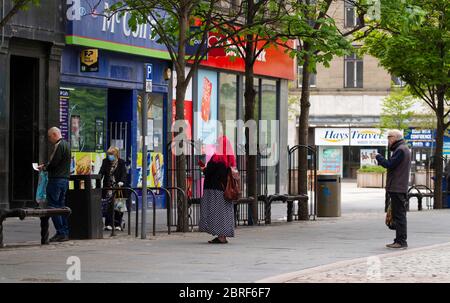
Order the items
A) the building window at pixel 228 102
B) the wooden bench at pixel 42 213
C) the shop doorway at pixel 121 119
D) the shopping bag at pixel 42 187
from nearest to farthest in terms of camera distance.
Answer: the wooden bench at pixel 42 213
the shopping bag at pixel 42 187
the shop doorway at pixel 121 119
the building window at pixel 228 102

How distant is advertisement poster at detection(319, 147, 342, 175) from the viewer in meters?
65.7

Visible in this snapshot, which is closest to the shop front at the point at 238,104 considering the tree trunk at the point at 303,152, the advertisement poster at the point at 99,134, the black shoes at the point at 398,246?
the tree trunk at the point at 303,152

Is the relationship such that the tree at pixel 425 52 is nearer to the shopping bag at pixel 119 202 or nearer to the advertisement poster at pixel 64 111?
the advertisement poster at pixel 64 111

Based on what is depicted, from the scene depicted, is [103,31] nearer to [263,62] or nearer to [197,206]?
[197,206]

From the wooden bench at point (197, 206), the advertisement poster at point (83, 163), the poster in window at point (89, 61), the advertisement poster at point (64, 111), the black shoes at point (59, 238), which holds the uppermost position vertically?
the poster in window at point (89, 61)

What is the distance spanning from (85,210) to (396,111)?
43.4 m

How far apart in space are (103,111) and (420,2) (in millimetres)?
8547

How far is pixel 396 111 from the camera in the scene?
58969 millimetres

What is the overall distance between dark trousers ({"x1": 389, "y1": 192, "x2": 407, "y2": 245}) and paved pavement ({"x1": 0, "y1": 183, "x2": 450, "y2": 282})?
15.2 inches

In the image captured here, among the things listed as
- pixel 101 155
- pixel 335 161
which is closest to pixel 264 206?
pixel 101 155

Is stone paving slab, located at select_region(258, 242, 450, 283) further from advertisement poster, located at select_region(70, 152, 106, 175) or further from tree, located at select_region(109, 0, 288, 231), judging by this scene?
advertisement poster, located at select_region(70, 152, 106, 175)

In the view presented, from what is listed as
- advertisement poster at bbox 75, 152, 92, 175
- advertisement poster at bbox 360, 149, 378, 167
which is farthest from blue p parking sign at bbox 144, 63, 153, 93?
advertisement poster at bbox 360, 149, 378, 167

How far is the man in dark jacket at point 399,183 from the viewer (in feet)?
52.8
